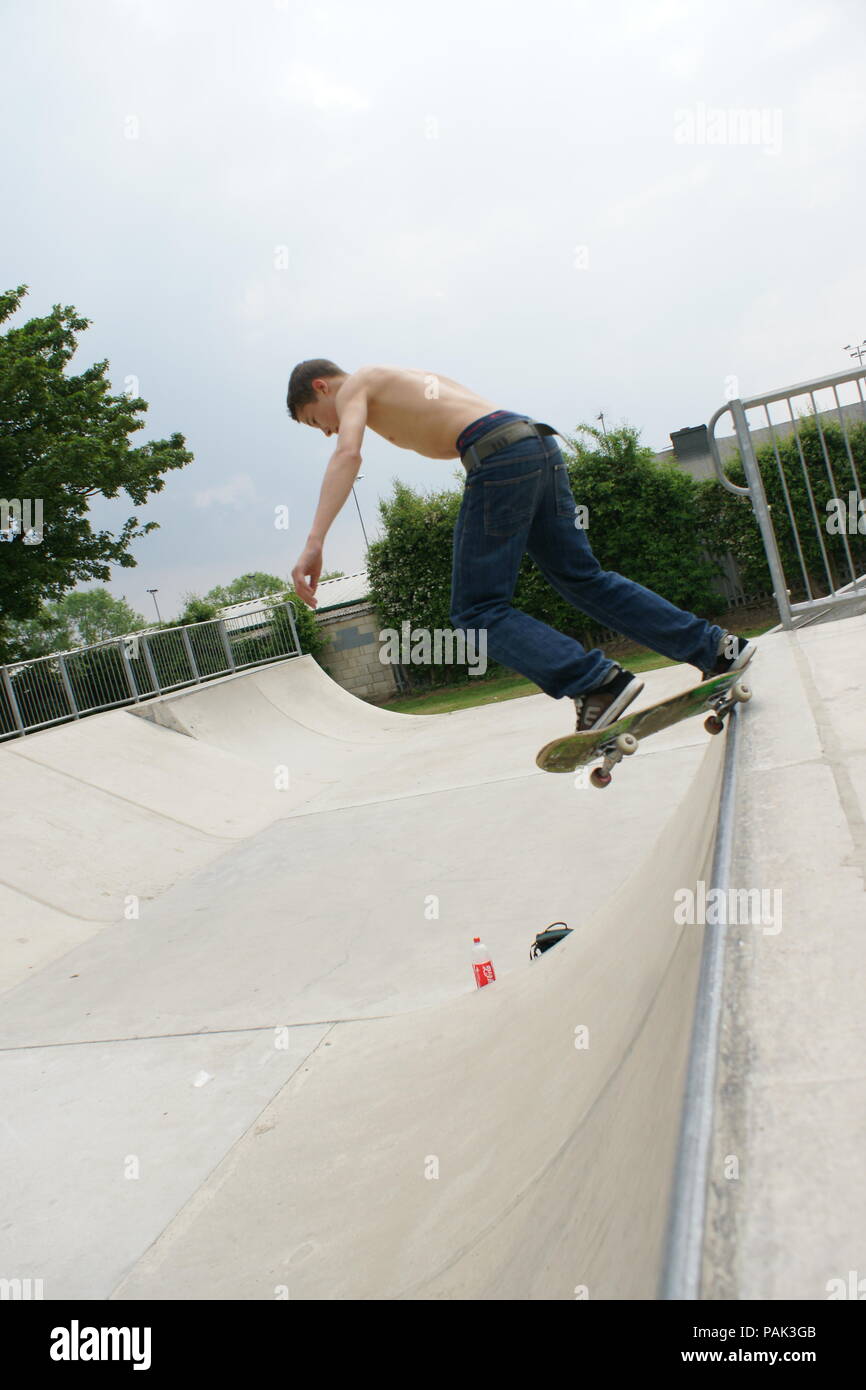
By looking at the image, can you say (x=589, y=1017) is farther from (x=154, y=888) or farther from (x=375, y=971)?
(x=154, y=888)

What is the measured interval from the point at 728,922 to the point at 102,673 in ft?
40.5

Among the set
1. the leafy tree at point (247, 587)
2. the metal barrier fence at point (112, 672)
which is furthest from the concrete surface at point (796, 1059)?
Result: the leafy tree at point (247, 587)

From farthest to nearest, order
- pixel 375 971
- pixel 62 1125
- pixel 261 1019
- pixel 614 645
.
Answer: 1. pixel 614 645
2. pixel 375 971
3. pixel 261 1019
4. pixel 62 1125

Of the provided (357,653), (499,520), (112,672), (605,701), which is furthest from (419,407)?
(357,653)

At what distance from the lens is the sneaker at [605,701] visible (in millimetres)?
2660

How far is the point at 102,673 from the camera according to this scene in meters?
12.5

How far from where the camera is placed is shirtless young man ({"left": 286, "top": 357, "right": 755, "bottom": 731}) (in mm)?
2654

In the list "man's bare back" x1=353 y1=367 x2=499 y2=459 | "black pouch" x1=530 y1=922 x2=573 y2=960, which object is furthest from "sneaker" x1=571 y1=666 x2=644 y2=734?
"black pouch" x1=530 y1=922 x2=573 y2=960

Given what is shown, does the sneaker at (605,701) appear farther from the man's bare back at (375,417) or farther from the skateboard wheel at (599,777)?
the man's bare back at (375,417)

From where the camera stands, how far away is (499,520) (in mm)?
2676

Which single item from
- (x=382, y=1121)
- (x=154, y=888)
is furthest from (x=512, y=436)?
(x=154, y=888)

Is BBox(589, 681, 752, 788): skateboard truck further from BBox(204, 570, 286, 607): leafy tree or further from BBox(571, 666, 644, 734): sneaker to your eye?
BBox(204, 570, 286, 607): leafy tree
